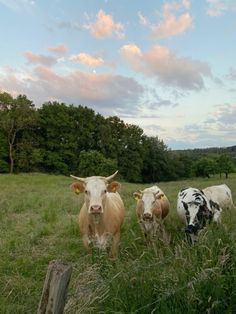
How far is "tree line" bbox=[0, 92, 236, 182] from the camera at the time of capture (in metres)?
53.6

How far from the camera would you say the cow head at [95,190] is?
6.74 m

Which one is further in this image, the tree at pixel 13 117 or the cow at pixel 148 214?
the tree at pixel 13 117

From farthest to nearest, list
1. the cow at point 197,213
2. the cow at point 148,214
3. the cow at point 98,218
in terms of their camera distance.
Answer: the cow at point 148,214 < the cow at point 197,213 < the cow at point 98,218

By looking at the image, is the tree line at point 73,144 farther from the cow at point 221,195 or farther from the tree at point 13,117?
the cow at point 221,195

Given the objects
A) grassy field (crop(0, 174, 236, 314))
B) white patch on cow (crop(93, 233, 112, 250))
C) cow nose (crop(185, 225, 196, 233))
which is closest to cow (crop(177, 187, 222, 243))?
cow nose (crop(185, 225, 196, 233))

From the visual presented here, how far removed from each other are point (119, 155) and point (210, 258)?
60447 millimetres

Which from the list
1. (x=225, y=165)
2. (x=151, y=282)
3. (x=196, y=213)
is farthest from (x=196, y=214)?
(x=225, y=165)

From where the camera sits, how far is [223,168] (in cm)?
8444

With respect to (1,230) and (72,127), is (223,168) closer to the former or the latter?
(72,127)

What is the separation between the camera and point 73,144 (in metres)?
58.3

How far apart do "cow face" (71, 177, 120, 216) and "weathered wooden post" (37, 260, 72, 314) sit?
10.3 ft

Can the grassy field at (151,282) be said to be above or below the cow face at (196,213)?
below

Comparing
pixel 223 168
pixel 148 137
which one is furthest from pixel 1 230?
pixel 223 168

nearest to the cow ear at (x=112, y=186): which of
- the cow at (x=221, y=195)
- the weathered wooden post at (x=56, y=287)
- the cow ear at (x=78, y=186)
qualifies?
Answer: the cow ear at (x=78, y=186)
